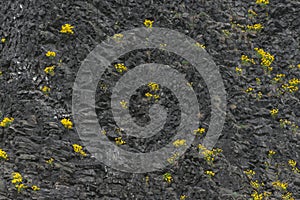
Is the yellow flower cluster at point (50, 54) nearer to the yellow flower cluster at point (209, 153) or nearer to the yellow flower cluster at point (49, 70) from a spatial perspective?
the yellow flower cluster at point (49, 70)

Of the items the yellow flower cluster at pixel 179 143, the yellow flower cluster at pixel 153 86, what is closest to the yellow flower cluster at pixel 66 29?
the yellow flower cluster at pixel 153 86

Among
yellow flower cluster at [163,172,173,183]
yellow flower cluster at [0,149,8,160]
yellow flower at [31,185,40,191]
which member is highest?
yellow flower cluster at [0,149,8,160]

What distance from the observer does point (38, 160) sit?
41.8ft

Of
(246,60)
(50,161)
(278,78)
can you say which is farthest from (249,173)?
(50,161)

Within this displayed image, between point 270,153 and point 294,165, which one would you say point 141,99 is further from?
point 294,165

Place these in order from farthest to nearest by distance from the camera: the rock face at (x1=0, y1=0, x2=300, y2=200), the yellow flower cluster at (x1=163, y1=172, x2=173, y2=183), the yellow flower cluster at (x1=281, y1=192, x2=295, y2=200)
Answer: the yellow flower cluster at (x1=281, y1=192, x2=295, y2=200) → the yellow flower cluster at (x1=163, y1=172, x2=173, y2=183) → the rock face at (x1=0, y1=0, x2=300, y2=200)

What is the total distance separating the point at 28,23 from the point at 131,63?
3971 mm

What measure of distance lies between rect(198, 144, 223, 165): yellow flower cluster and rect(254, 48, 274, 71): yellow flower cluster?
4479 millimetres

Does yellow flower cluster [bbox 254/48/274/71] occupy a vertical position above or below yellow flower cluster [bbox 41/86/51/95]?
above

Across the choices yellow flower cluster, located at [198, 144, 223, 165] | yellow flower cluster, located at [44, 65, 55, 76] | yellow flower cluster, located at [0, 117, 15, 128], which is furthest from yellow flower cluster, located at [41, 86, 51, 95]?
yellow flower cluster, located at [198, 144, 223, 165]

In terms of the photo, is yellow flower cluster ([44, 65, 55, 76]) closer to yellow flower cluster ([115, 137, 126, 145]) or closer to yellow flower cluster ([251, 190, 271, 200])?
yellow flower cluster ([115, 137, 126, 145])

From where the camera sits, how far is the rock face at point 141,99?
12984 millimetres

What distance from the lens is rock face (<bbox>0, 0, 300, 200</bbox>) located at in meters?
13.0

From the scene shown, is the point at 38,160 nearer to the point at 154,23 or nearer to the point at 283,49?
the point at 154,23
